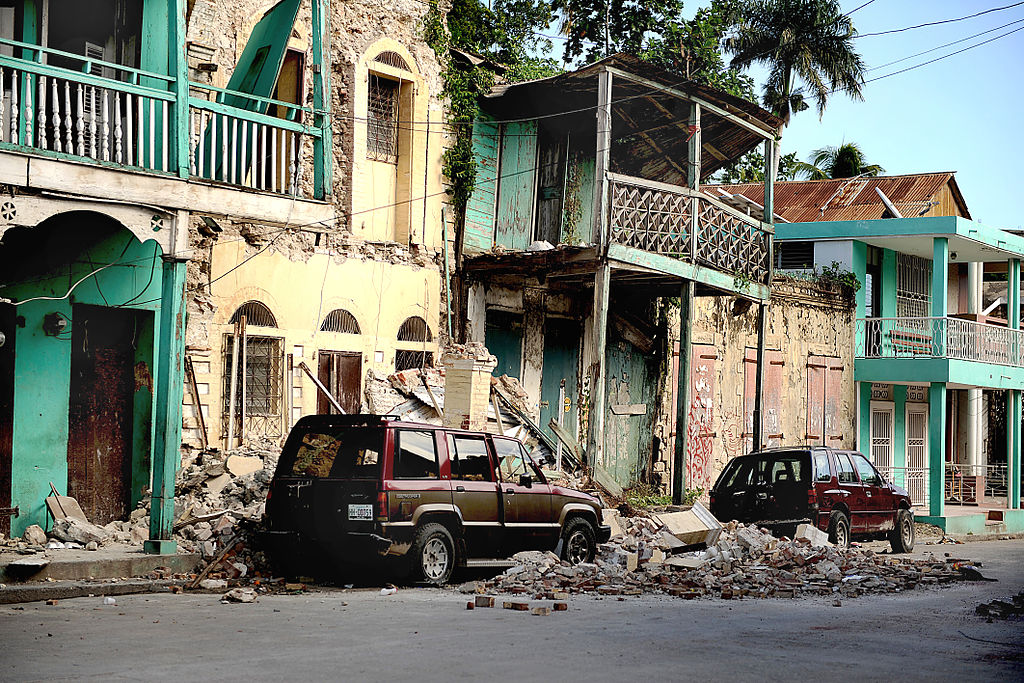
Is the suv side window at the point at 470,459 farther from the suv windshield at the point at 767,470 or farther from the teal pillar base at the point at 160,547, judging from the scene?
the suv windshield at the point at 767,470

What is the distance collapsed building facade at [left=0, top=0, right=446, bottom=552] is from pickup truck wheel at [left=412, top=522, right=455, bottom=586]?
2.81 meters

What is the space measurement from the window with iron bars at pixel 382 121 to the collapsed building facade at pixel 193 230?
0.04 meters

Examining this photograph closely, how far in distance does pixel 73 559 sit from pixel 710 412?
48.7ft

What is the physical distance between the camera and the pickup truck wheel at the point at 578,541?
13.7 metres

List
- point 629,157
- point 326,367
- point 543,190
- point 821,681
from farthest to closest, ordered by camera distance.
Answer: point 629,157, point 543,190, point 326,367, point 821,681

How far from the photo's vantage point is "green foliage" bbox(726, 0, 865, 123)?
44719 mm

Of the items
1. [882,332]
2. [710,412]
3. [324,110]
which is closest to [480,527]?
[324,110]

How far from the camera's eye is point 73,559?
39.3ft

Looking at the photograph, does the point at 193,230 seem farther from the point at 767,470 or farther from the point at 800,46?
the point at 800,46

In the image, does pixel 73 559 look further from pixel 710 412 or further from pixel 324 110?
pixel 710 412

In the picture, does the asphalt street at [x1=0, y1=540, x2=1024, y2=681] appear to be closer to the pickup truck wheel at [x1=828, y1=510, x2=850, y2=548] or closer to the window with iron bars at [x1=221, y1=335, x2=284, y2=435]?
the window with iron bars at [x1=221, y1=335, x2=284, y2=435]

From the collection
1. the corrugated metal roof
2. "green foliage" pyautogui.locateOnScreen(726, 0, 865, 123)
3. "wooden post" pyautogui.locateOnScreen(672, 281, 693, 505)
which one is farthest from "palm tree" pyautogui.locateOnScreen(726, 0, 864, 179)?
"wooden post" pyautogui.locateOnScreen(672, 281, 693, 505)

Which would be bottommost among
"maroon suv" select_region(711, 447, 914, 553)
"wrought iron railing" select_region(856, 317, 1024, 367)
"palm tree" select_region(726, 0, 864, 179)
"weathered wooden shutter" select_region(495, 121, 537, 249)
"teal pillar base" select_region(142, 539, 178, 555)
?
"teal pillar base" select_region(142, 539, 178, 555)

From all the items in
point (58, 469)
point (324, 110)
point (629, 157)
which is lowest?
point (58, 469)
